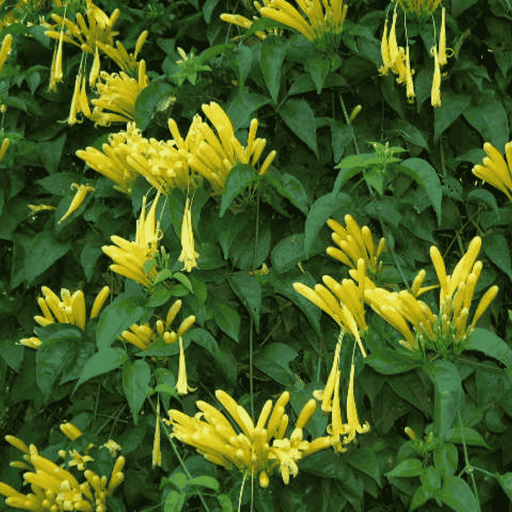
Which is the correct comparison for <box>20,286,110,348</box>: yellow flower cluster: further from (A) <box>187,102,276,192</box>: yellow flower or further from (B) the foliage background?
(A) <box>187,102,276,192</box>: yellow flower

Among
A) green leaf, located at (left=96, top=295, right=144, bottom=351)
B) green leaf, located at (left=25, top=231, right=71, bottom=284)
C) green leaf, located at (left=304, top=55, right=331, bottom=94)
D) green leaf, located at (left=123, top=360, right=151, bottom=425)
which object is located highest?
green leaf, located at (left=304, top=55, right=331, bottom=94)

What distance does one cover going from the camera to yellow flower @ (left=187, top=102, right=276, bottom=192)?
1.86 metres

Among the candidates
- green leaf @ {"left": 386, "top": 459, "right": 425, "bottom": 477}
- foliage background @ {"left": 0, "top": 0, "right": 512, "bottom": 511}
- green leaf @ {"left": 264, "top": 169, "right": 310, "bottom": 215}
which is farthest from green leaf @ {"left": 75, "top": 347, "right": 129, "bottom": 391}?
green leaf @ {"left": 386, "top": 459, "right": 425, "bottom": 477}

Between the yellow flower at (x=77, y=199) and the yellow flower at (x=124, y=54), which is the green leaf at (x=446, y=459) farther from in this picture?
the yellow flower at (x=124, y=54)

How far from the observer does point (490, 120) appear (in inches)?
81.9

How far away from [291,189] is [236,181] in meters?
0.20

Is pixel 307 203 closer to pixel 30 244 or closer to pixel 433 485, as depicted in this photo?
pixel 433 485

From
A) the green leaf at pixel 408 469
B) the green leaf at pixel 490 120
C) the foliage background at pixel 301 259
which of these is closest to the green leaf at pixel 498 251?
the foliage background at pixel 301 259

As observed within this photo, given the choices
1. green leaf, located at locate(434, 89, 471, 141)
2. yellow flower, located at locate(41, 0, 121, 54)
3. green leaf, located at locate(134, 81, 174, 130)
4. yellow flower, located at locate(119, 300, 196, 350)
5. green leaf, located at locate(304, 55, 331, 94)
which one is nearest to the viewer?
yellow flower, located at locate(119, 300, 196, 350)

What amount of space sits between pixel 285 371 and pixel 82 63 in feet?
4.12

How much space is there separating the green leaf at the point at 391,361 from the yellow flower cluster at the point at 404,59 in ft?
2.37

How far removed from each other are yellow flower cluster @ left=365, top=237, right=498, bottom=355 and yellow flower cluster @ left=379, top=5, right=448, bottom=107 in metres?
0.54

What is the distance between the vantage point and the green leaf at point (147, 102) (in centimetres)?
221

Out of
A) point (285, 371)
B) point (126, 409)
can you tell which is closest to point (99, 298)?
point (126, 409)
